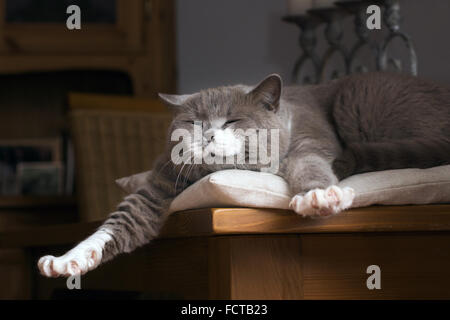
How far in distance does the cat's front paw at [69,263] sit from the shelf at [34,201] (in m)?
1.41

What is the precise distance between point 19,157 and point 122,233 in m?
1.68

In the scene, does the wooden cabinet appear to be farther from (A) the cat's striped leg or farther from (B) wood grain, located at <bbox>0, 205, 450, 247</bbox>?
(B) wood grain, located at <bbox>0, 205, 450, 247</bbox>

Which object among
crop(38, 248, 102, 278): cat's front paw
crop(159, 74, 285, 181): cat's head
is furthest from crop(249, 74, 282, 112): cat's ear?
crop(38, 248, 102, 278): cat's front paw

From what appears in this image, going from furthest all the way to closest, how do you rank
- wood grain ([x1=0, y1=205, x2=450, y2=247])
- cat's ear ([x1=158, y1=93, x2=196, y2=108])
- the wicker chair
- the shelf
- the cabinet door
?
the cabinet door
the shelf
the wicker chair
cat's ear ([x1=158, y1=93, x2=196, y2=108])
wood grain ([x1=0, y1=205, x2=450, y2=247])

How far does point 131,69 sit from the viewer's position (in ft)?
8.66

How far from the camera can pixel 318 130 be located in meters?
1.39

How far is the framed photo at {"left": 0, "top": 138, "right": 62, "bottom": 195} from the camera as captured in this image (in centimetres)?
275

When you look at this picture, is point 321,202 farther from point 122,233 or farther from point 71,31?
point 71,31

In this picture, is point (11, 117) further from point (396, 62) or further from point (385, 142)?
point (385, 142)

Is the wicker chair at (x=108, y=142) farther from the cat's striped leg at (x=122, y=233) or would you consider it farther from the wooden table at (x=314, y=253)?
the wooden table at (x=314, y=253)

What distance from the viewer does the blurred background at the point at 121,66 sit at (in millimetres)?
2215

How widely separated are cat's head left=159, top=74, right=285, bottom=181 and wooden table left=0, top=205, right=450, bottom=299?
0.14 m

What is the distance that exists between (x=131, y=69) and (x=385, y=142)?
61.6 inches
